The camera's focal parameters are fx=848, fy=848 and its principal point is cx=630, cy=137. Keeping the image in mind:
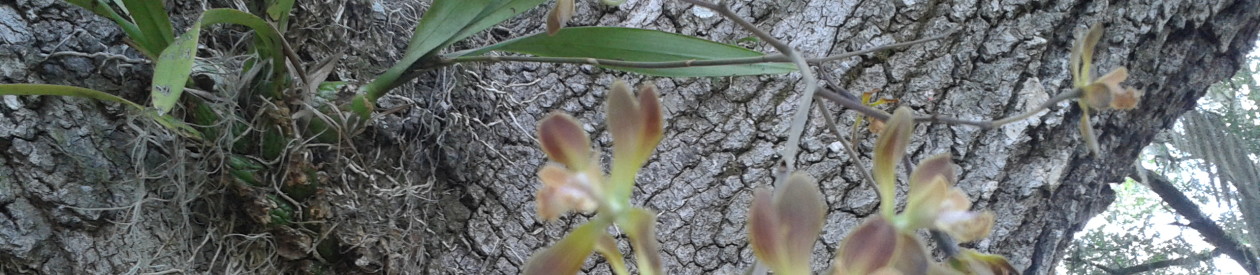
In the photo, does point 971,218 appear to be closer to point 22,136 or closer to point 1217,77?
point 22,136

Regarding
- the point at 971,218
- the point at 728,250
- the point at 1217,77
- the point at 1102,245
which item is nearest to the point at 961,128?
the point at 728,250

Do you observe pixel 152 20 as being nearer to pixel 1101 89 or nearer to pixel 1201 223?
pixel 1101 89

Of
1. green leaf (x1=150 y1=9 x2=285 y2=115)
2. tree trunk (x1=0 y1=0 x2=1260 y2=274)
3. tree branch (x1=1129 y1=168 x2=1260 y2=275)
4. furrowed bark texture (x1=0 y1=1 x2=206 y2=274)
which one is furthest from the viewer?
tree branch (x1=1129 y1=168 x2=1260 y2=275)

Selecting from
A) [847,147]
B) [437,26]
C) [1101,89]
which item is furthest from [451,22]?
[1101,89]

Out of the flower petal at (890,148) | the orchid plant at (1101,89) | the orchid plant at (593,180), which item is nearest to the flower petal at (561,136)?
→ the orchid plant at (593,180)

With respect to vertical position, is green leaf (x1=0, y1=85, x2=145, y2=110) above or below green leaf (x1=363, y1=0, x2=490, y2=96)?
below

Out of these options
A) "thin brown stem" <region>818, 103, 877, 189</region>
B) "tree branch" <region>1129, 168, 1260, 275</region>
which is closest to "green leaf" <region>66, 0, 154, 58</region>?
"thin brown stem" <region>818, 103, 877, 189</region>

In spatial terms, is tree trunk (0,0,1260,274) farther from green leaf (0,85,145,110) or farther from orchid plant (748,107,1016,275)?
orchid plant (748,107,1016,275)
